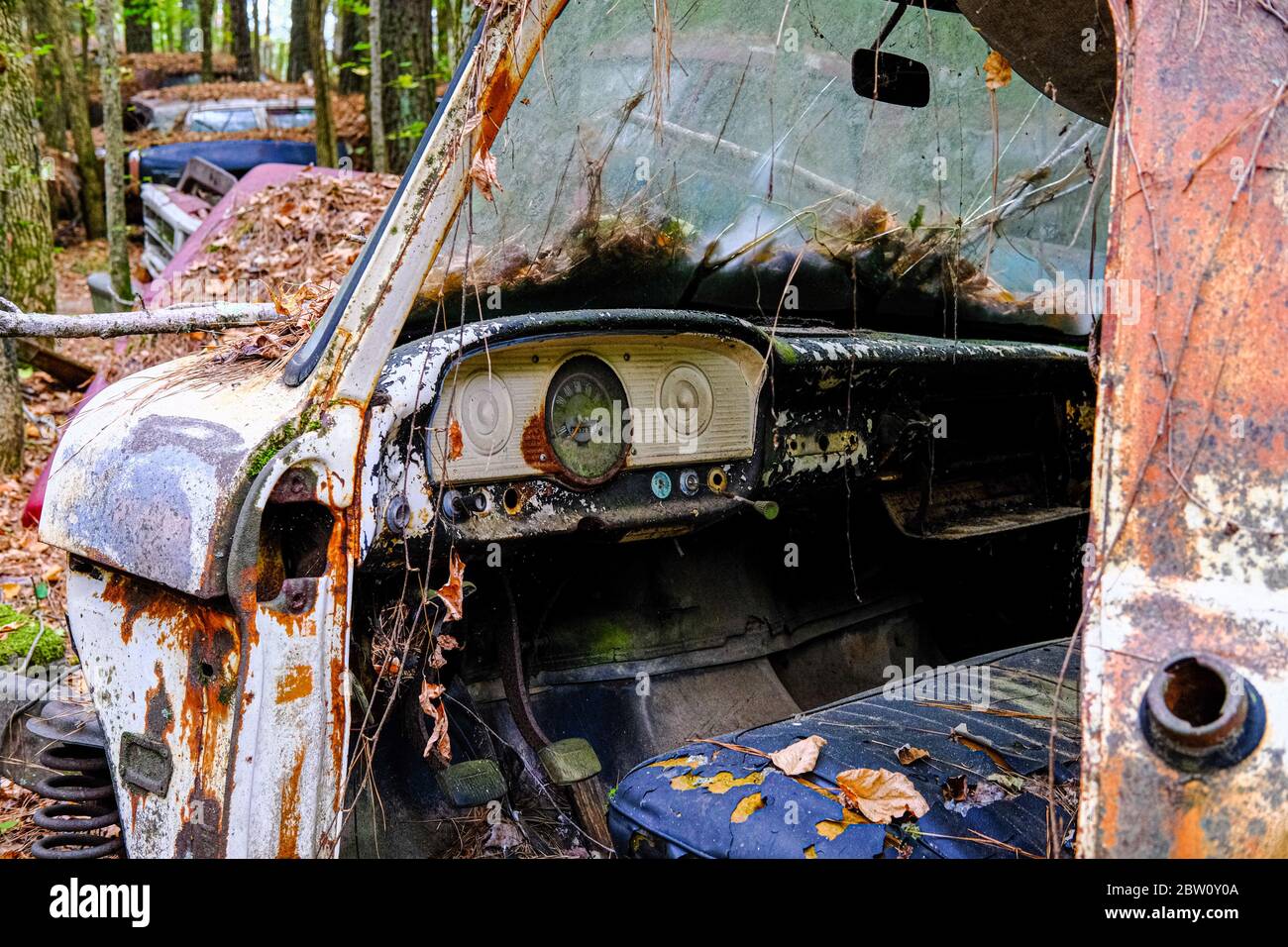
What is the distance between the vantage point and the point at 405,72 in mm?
10188

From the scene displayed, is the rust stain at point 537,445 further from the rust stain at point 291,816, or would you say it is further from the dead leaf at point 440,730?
the rust stain at point 291,816

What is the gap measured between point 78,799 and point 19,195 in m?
5.92

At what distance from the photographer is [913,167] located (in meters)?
3.49

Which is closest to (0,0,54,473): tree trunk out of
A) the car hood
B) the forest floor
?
the forest floor

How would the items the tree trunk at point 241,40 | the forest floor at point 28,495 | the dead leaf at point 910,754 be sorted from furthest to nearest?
1. the tree trunk at point 241,40
2. the forest floor at point 28,495
3. the dead leaf at point 910,754

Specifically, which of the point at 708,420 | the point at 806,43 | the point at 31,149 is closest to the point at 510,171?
the point at 708,420

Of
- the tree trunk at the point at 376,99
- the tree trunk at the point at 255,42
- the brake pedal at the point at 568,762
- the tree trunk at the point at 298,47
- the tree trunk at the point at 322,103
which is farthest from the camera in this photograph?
the tree trunk at the point at 255,42

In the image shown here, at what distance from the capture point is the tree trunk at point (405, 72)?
10141 millimetres

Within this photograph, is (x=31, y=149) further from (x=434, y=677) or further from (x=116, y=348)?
(x=434, y=677)

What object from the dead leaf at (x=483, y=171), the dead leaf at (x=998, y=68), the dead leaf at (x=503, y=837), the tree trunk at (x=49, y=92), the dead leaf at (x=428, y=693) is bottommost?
the dead leaf at (x=503, y=837)

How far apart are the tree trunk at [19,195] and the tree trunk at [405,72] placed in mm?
3334

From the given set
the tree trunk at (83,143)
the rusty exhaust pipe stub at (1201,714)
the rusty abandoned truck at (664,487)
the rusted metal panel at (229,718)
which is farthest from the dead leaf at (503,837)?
the tree trunk at (83,143)

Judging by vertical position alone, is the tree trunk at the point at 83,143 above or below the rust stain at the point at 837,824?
above

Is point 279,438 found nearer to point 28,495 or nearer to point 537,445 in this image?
point 537,445
